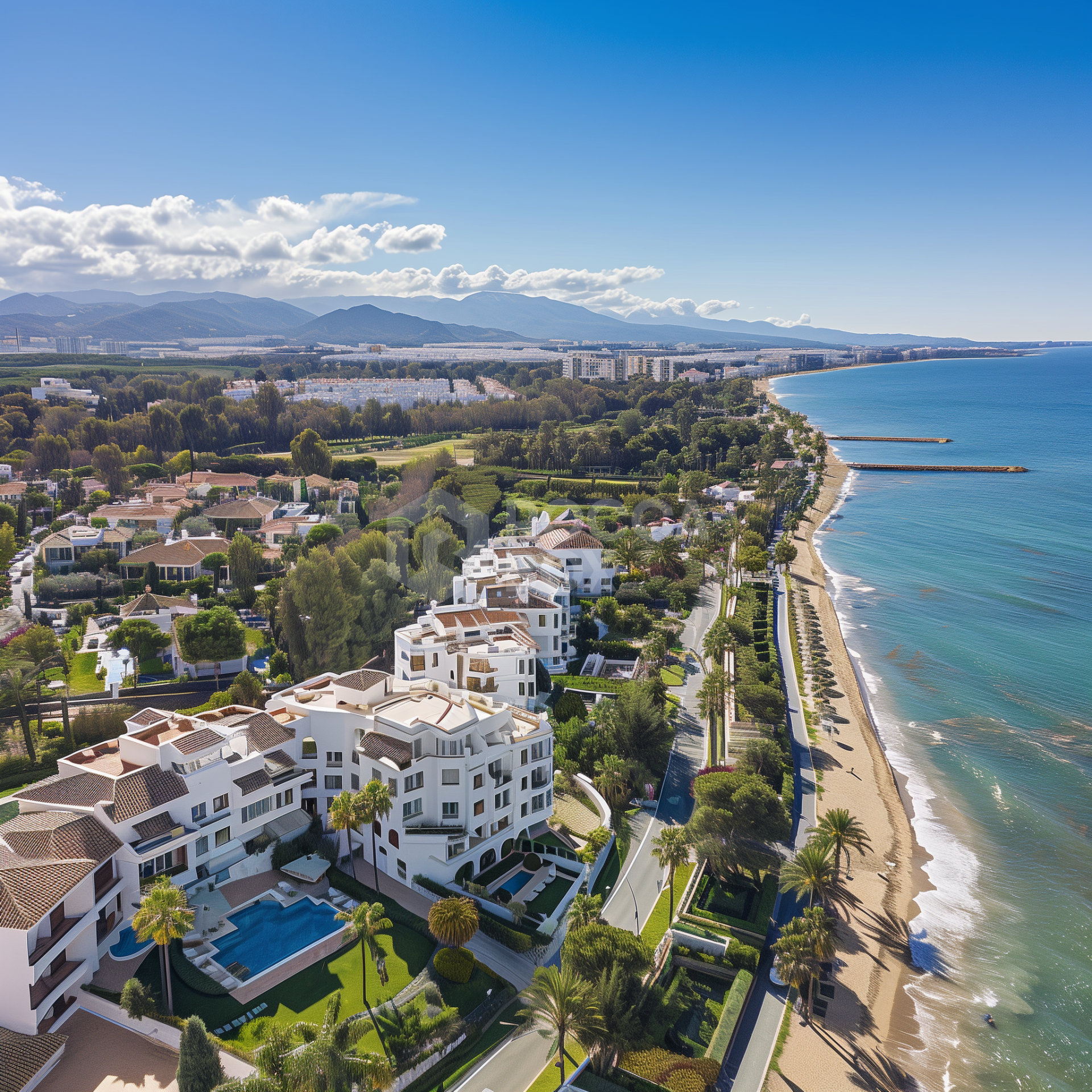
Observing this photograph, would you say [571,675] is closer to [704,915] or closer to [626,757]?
[626,757]

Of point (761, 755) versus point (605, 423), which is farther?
point (605, 423)

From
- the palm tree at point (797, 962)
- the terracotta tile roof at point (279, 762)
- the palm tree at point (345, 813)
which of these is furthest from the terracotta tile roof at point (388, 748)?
the palm tree at point (797, 962)

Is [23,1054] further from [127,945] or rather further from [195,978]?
[127,945]

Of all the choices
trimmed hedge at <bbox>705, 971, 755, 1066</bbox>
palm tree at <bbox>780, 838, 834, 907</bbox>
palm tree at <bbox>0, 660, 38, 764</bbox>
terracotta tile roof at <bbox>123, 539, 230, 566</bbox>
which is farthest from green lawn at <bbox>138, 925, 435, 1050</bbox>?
terracotta tile roof at <bbox>123, 539, 230, 566</bbox>

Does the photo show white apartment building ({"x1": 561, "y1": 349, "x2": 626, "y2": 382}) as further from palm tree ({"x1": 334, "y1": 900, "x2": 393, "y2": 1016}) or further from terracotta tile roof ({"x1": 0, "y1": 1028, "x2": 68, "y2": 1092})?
terracotta tile roof ({"x1": 0, "y1": 1028, "x2": 68, "y2": 1092})

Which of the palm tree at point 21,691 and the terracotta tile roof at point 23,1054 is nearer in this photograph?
the terracotta tile roof at point 23,1054

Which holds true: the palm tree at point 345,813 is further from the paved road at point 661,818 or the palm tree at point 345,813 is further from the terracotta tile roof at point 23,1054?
the paved road at point 661,818

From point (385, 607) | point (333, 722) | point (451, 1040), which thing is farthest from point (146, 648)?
point (451, 1040)
